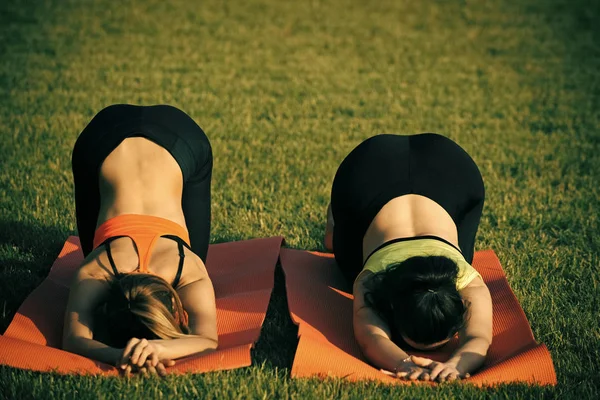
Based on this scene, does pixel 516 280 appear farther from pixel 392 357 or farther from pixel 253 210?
pixel 253 210

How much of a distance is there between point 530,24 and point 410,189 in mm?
10069

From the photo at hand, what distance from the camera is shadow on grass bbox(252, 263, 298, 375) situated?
14.1ft

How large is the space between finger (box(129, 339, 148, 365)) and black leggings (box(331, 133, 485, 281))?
169 cm

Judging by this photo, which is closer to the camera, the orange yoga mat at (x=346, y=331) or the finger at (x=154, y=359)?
the finger at (x=154, y=359)

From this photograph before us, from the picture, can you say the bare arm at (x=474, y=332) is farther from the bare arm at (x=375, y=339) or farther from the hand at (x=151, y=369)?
the hand at (x=151, y=369)

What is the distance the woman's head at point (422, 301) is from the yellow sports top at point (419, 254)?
0.50ft

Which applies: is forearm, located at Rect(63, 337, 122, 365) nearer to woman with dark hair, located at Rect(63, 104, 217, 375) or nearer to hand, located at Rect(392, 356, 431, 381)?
woman with dark hair, located at Rect(63, 104, 217, 375)

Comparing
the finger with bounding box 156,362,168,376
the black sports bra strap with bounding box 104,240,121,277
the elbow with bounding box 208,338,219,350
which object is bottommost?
the elbow with bounding box 208,338,219,350

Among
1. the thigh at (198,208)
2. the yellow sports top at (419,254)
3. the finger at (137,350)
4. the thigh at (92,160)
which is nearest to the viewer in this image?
the finger at (137,350)

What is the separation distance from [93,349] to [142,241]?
0.64 m

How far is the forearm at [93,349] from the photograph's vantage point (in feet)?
13.2

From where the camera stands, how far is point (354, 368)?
13.5 ft

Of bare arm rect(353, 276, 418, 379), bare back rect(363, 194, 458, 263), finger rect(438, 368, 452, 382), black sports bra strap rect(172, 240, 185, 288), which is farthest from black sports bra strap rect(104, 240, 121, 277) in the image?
finger rect(438, 368, 452, 382)

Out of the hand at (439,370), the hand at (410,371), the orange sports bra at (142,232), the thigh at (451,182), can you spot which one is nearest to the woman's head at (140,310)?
the orange sports bra at (142,232)
